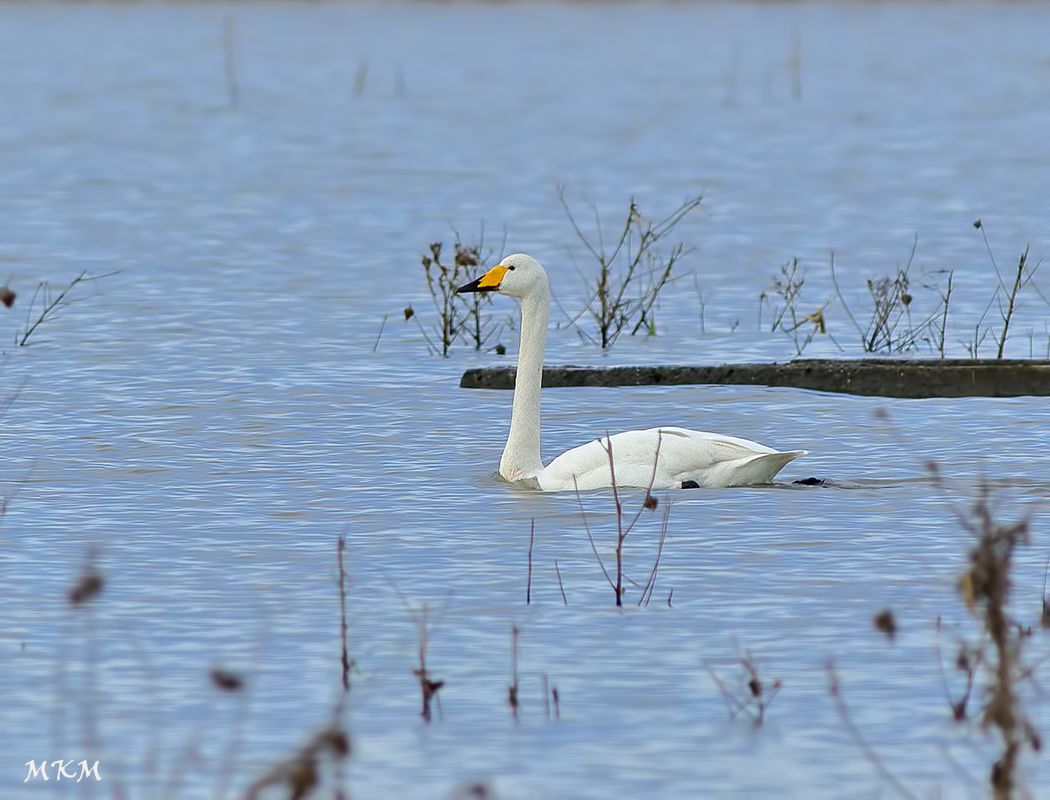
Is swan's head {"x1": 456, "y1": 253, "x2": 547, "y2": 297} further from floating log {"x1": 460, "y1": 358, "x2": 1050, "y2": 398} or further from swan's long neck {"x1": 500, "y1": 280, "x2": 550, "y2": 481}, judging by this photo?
floating log {"x1": 460, "y1": 358, "x2": 1050, "y2": 398}

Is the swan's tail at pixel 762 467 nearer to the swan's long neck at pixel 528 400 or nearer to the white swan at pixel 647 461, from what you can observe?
the white swan at pixel 647 461

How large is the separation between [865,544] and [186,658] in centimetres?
335

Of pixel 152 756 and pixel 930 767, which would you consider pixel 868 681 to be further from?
pixel 152 756

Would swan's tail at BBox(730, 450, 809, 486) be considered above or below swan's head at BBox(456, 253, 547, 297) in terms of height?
below

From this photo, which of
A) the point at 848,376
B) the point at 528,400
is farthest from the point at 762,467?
the point at 848,376

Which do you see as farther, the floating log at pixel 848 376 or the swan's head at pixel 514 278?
the floating log at pixel 848 376

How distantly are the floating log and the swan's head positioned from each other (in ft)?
7.60

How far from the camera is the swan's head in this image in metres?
12.0

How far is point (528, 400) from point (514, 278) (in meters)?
0.82

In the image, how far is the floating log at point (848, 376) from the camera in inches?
544

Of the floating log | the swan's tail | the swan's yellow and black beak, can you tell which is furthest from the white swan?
the floating log

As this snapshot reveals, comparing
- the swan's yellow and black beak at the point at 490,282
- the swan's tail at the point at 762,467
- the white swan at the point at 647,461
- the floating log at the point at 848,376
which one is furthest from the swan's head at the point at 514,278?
the floating log at the point at 848,376

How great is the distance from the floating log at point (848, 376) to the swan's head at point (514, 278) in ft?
7.60

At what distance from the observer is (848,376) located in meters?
14.1
